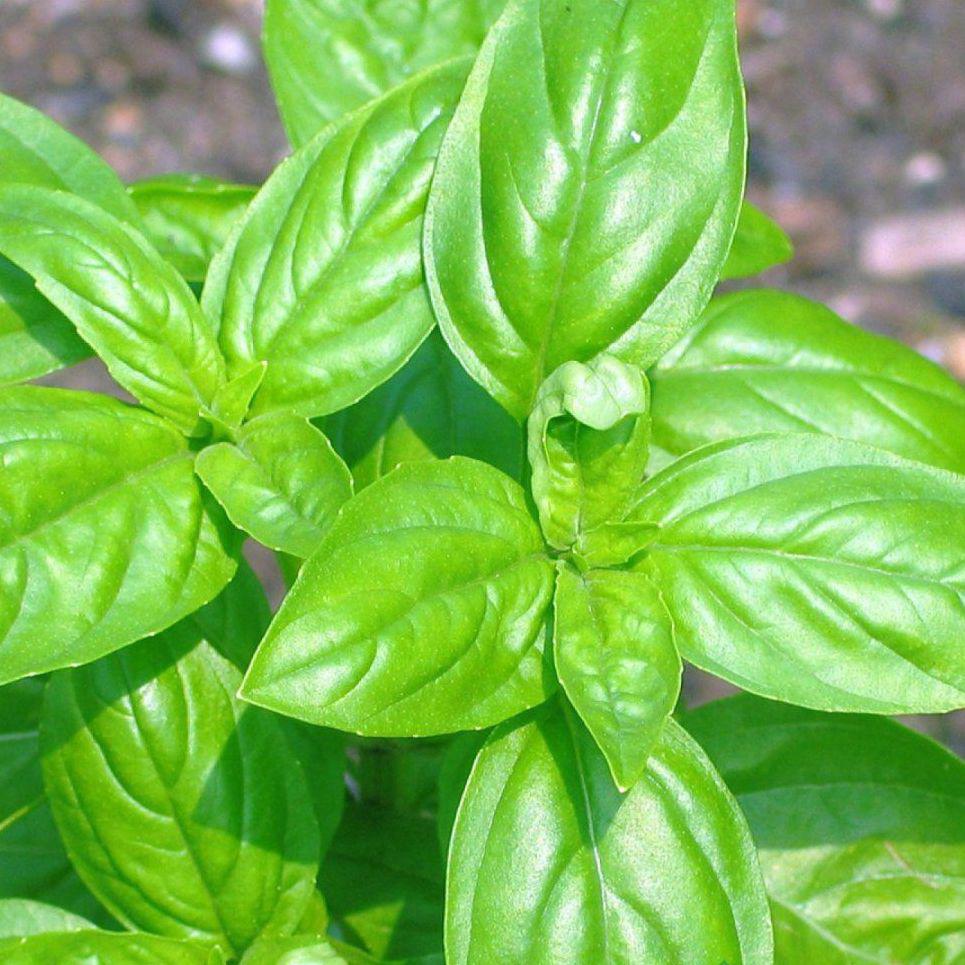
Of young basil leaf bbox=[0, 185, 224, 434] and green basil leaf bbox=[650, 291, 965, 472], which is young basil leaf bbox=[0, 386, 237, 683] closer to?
young basil leaf bbox=[0, 185, 224, 434]

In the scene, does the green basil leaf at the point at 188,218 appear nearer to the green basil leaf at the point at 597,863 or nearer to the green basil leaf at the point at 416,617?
the green basil leaf at the point at 416,617

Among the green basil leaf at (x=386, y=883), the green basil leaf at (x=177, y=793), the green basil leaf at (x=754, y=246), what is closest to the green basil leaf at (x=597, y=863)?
the green basil leaf at (x=177, y=793)

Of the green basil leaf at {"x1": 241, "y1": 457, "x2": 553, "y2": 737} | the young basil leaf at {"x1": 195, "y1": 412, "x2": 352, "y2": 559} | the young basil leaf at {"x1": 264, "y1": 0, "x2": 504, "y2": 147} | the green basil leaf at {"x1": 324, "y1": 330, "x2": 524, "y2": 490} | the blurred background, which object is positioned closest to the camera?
the green basil leaf at {"x1": 241, "y1": 457, "x2": 553, "y2": 737}

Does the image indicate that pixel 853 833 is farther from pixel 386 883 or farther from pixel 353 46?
pixel 353 46

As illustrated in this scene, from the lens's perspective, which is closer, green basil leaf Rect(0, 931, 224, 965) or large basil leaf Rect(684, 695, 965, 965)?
green basil leaf Rect(0, 931, 224, 965)

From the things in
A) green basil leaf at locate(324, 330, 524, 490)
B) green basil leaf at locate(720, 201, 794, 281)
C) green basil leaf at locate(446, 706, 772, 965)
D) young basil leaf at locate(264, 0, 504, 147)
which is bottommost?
green basil leaf at locate(446, 706, 772, 965)

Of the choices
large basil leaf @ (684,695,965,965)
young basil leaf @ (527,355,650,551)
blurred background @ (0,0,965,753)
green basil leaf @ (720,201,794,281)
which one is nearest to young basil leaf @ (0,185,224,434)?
young basil leaf @ (527,355,650,551)

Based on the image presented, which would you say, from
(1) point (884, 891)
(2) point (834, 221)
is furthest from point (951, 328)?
(1) point (884, 891)
